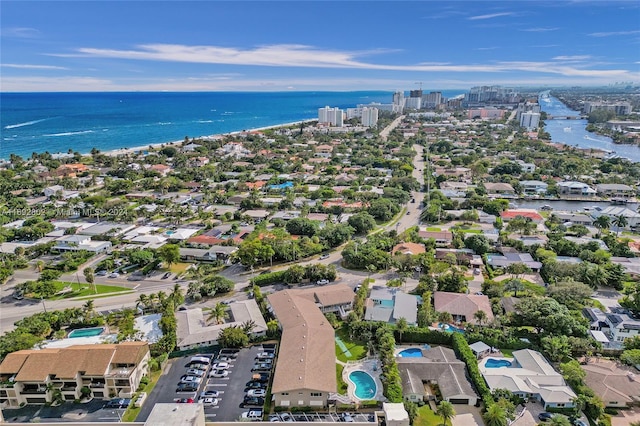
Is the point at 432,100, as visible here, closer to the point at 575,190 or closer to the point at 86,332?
the point at 575,190

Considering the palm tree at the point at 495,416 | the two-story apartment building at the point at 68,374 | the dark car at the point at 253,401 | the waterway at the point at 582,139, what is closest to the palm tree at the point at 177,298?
the two-story apartment building at the point at 68,374

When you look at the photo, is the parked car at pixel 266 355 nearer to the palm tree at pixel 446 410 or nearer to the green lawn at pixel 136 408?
the green lawn at pixel 136 408

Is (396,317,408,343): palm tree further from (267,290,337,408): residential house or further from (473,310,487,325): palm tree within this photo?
(473,310,487,325): palm tree

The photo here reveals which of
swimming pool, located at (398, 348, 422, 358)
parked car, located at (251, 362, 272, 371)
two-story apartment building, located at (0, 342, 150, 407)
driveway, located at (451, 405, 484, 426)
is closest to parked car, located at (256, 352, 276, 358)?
parked car, located at (251, 362, 272, 371)

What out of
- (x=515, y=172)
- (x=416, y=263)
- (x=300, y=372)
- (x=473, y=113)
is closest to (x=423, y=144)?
(x=515, y=172)

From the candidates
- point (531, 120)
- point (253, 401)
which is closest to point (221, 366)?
point (253, 401)

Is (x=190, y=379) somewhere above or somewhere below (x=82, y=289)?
above
